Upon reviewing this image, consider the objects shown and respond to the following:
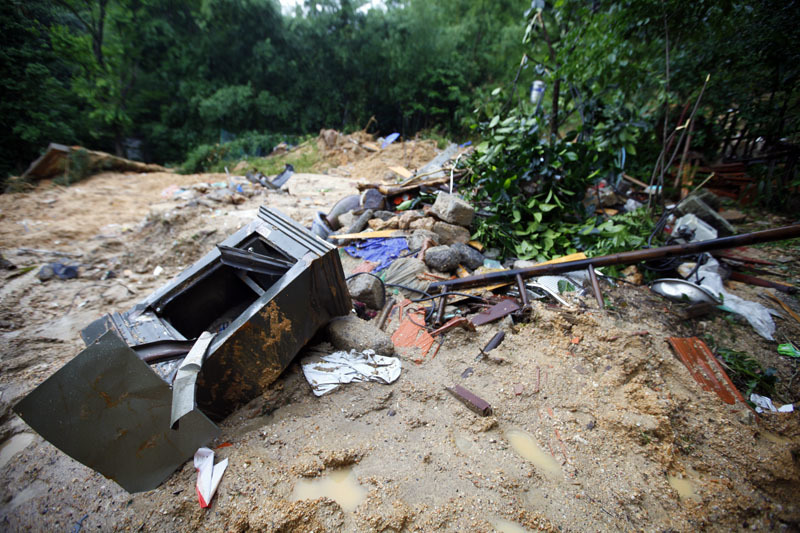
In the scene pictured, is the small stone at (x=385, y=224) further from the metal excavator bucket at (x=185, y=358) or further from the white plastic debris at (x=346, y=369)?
the white plastic debris at (x=346, y=369)

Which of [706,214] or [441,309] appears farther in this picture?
[706,214]

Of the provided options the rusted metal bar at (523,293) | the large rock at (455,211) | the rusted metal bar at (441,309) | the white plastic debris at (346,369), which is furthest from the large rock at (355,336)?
the large rock at (455,211)

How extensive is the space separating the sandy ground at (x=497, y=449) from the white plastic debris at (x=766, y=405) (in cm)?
8

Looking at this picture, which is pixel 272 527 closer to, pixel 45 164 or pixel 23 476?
pixel 23 476

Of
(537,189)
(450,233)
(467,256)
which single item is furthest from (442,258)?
(537,189)

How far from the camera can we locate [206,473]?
1.52 meters

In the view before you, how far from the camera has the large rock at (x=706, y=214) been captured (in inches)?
162

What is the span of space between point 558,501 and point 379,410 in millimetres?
1048

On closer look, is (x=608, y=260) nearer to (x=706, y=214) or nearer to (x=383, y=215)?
(x=706, y=214)

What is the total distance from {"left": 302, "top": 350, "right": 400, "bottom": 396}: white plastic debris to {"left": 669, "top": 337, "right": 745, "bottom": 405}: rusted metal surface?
7.01ft

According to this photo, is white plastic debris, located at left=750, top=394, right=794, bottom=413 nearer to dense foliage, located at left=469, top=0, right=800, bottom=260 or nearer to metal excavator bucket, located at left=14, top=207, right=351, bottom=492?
dense foliage, located at left=469, top=0, right=800, bottom=260

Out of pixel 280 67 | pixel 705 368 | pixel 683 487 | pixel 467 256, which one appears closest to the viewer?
pixel 683 487

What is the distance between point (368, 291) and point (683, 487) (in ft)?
8.14

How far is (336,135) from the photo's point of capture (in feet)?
37.4
